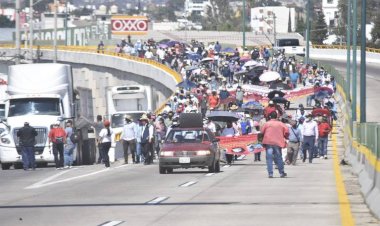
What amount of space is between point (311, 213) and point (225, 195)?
4.83 meters

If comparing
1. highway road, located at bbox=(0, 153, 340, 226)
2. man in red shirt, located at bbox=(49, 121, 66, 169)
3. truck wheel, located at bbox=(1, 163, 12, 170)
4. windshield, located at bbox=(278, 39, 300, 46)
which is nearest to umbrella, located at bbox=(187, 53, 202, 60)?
windshield, located at bbox=(278, 39, 300, 46)

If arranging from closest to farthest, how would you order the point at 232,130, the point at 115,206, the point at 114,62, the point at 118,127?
the point at 115,206
the point at 232,130
the point at 118,127
the point at 114,62

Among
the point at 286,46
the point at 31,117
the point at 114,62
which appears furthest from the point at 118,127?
the point at 286,46

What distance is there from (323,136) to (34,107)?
384 inches

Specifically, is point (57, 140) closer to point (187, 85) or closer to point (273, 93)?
point (273, 93)

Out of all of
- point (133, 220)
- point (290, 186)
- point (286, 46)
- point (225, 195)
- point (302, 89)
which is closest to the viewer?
point (133, 220)

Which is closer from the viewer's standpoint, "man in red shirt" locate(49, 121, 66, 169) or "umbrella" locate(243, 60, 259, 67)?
"man in red shirt" locate(49, 121, 66, 169)

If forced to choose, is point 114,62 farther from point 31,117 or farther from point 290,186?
point 290,186

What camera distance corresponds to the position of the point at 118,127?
55.4 meters

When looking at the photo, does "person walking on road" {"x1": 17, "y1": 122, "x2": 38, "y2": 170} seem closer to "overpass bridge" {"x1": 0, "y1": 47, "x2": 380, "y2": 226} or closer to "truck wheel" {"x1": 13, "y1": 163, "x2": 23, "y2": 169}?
"overpass bridge" {"x1": 0, "y1": 47, "x2": 380, "y2": 226}

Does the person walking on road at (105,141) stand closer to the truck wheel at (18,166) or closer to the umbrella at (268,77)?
the truck wheel at (18,166)

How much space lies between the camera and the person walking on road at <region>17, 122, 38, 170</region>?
39.7 m

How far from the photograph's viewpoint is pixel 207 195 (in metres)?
24.6

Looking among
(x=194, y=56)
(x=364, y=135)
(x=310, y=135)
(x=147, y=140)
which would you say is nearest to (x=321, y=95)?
(x=310, y=135)
